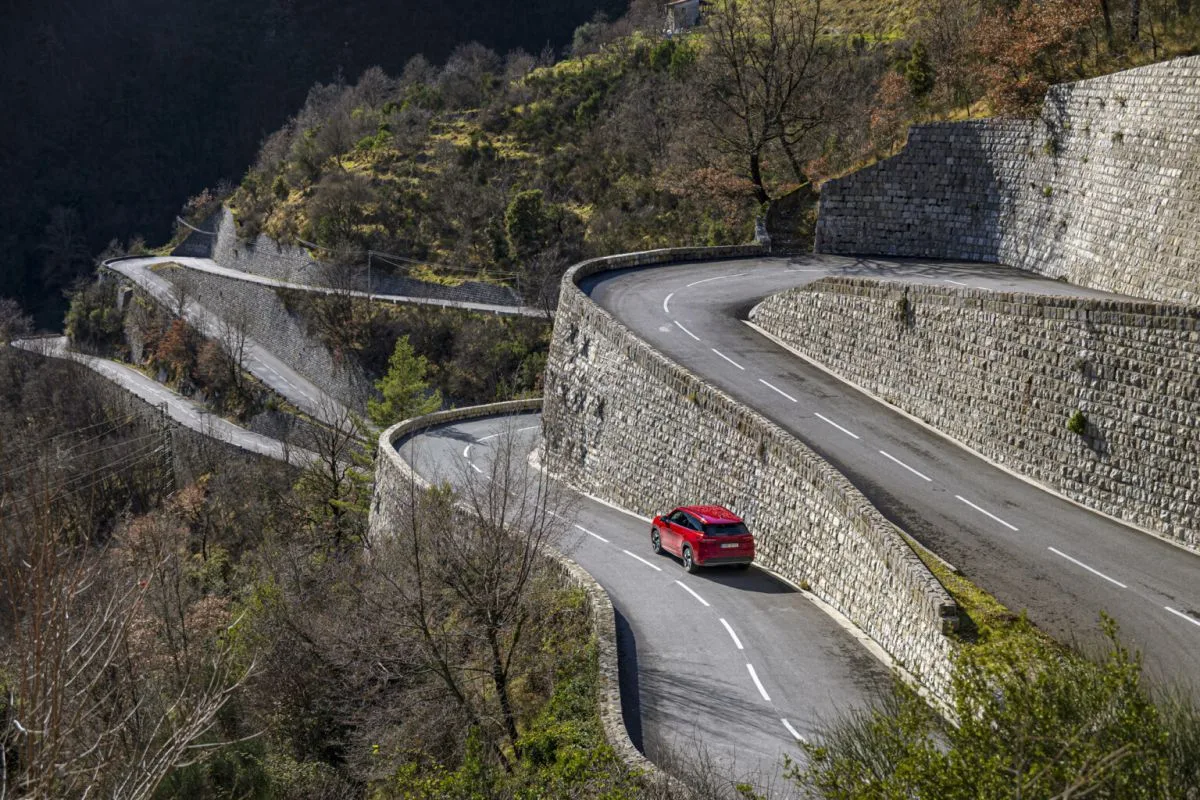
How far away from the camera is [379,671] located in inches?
798

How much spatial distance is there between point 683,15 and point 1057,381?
215 feet

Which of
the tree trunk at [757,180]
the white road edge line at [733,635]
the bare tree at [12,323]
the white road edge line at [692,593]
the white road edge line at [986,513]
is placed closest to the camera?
the white road edge line at [733,635]

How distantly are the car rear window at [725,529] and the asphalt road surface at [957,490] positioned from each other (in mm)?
2191

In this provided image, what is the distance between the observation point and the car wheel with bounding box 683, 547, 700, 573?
22.1 meters

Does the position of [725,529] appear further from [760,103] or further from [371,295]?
[371,295]

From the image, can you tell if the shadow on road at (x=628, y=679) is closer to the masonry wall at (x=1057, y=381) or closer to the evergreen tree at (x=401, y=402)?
the masonry wall at (x=1057, y=381)

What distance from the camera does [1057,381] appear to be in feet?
66.7

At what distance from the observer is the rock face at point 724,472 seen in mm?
17203

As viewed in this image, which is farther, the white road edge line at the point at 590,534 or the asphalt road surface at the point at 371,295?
the asphalt road surface at the point at 371,295

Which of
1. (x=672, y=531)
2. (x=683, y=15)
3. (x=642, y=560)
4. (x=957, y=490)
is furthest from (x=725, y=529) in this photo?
(x=683, y=15)

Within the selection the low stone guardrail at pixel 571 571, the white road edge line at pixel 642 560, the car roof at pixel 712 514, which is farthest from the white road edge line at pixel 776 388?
the low stone guardrail at pixel 571 571

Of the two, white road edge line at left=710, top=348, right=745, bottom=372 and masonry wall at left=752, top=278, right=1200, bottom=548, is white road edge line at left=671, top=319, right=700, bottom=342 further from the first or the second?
masonry wall at left=752, top=278, right=1200, bottom=548

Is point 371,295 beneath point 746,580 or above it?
beneath

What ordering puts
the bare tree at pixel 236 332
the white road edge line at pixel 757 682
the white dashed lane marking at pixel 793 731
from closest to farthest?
the white dashed lane marking at pixel 793 731 → the white road edge line at pixel 757 682 → the bare tree at pixel 236 332
